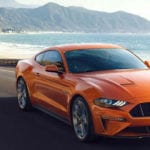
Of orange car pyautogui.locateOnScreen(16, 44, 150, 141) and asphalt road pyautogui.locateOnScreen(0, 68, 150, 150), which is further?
asphalt road pyautogui.locateOnScreen(0, 68, 150, 150)

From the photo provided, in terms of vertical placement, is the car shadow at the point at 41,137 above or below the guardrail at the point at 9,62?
above

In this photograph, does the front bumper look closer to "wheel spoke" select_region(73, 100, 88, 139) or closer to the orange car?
the orange car

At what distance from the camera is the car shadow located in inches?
294

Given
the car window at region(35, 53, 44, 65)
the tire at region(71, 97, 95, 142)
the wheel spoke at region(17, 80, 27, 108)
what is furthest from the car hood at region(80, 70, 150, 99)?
the wheel spoke at region(17, 80, 27, 108)

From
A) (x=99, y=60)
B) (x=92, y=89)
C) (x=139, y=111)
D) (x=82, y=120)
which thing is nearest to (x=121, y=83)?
(x=92, y=89)

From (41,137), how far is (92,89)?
4.42ft

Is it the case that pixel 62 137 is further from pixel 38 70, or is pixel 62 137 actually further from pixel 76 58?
pixel 38 70

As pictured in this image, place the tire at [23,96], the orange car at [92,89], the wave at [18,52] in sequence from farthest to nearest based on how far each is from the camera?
the wave at [18,52] → the tire at [23,96] → the orange car at [92,89]

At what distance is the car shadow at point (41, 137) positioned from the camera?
746cm

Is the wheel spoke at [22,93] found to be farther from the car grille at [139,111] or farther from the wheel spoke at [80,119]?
the car grille at [139,111]

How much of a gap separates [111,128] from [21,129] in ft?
7.47

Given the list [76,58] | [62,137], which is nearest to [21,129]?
[62,137]

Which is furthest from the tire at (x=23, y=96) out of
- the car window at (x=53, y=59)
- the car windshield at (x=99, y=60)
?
the car windshield at (x=99, y=60)

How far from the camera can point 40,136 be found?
830cm
